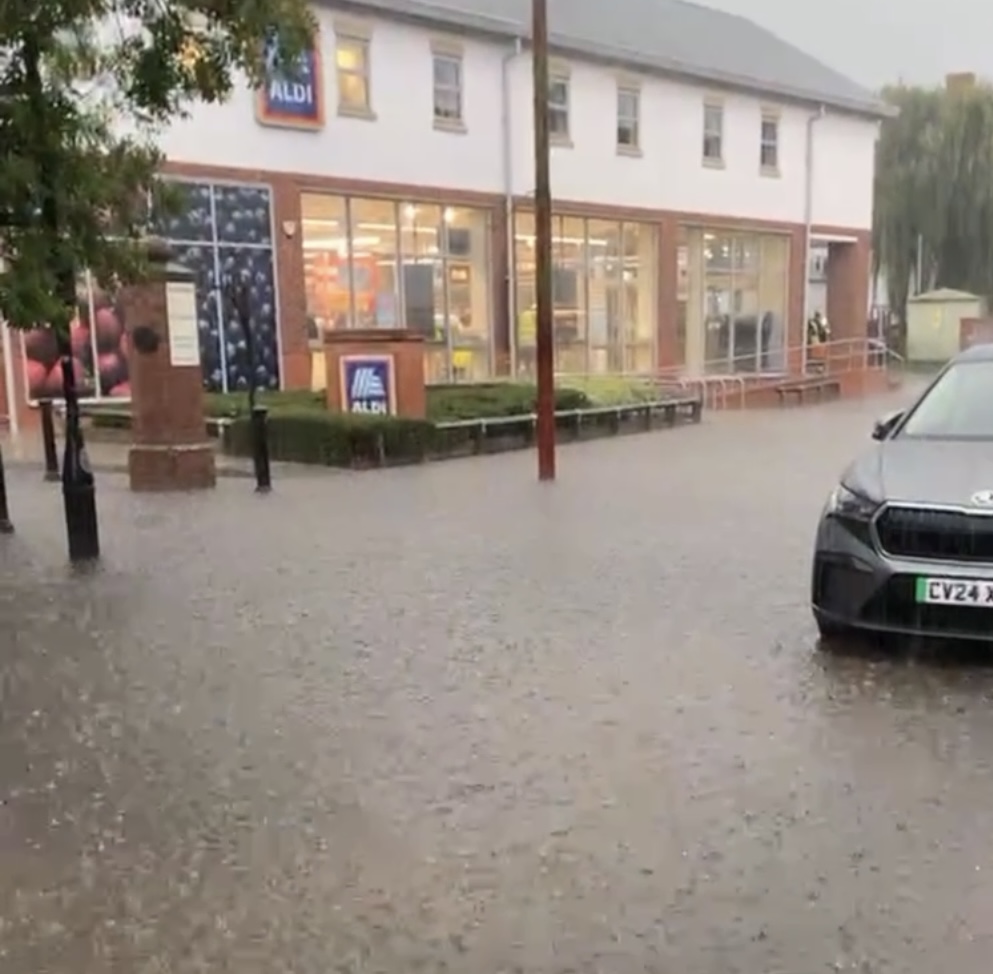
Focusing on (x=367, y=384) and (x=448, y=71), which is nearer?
(x=367, y=384)

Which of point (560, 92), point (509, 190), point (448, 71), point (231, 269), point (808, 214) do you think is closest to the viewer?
point (231, 269)

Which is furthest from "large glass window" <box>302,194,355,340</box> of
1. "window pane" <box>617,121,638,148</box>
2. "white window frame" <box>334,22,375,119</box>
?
"window pane" <box>617,121,638,148</box>

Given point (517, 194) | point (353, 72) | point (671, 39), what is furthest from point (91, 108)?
point (671, 39)

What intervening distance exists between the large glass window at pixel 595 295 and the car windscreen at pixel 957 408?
65.3ft

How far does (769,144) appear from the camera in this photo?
32.7m

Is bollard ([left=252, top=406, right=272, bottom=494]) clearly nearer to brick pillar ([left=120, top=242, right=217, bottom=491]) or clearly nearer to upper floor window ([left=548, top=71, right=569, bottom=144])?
brick pillar ([left=120, top=242, right=217, bottom=491])

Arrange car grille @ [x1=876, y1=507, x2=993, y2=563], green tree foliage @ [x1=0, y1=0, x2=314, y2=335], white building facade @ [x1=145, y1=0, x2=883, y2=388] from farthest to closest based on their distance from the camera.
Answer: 1. white building facade @ [x1=145, y1=0, x2=883, y2=388]
2. green tree foliage @ [x1=0, y1=0, x2=314, y2=335]
3. car grille @ [x1=876, y1=507, x2=993, y2=563]

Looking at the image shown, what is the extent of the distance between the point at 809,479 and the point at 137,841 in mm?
10678

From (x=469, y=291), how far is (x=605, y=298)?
14.7 ft

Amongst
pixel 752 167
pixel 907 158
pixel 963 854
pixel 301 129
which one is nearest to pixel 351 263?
pixel 301 129

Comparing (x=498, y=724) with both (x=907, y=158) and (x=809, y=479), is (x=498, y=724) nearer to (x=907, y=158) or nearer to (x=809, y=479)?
(x=809, y=479)

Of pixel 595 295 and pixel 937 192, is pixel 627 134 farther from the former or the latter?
pixel 937 192

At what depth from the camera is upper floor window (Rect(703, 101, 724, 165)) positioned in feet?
101

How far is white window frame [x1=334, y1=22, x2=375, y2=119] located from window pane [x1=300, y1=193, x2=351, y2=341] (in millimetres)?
1603
